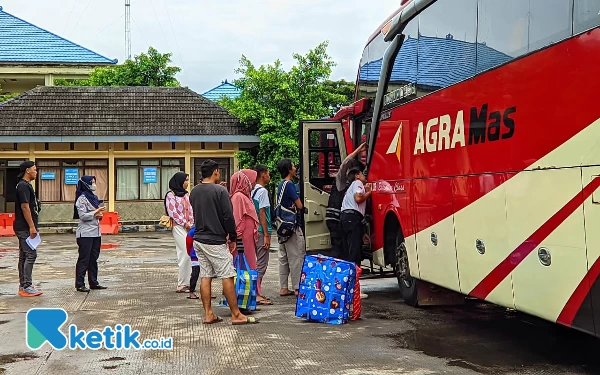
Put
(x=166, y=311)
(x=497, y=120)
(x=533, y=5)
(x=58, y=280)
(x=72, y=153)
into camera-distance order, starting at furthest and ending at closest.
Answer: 1. (x=72, y=153)
2. (x=58, y=280)
3. (x=166, y=311)
4. (x=497, y=120)
5. (x=533, y=5)

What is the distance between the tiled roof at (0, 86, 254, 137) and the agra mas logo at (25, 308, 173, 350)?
18.5 metres

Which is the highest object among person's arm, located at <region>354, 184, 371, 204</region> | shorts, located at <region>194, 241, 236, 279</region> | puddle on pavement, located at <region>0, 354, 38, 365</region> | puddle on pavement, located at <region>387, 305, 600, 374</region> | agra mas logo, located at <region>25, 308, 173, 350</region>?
person's arm, located at <region>354, 184, 371, 204</region>

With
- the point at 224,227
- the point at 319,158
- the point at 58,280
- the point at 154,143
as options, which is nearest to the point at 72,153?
the point at 154,143

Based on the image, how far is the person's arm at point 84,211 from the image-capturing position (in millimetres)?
10773

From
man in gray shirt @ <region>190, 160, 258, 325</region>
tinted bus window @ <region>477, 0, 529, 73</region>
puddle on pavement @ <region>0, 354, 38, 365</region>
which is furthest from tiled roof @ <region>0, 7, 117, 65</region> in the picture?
tinted bus window @ <region>477, 0, 529, 73</region>

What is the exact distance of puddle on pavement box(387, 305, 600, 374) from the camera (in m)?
6.43

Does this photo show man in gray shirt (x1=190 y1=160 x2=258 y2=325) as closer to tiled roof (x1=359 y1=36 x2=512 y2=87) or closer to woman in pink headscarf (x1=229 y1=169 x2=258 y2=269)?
woman in pink headscarf (x1=229 y1=169 x2=258 y2=269)

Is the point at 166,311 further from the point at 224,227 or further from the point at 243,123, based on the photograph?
the point at 243,123

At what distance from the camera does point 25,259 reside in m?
10.5

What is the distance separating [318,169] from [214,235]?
12.2 ft

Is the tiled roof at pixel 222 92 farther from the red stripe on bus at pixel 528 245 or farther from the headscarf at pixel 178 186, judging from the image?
the red stripe on bus at pixel 528 245

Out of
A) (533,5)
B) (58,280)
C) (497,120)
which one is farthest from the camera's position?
(58,280)

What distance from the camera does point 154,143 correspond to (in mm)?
26953

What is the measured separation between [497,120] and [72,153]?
22627 mm
